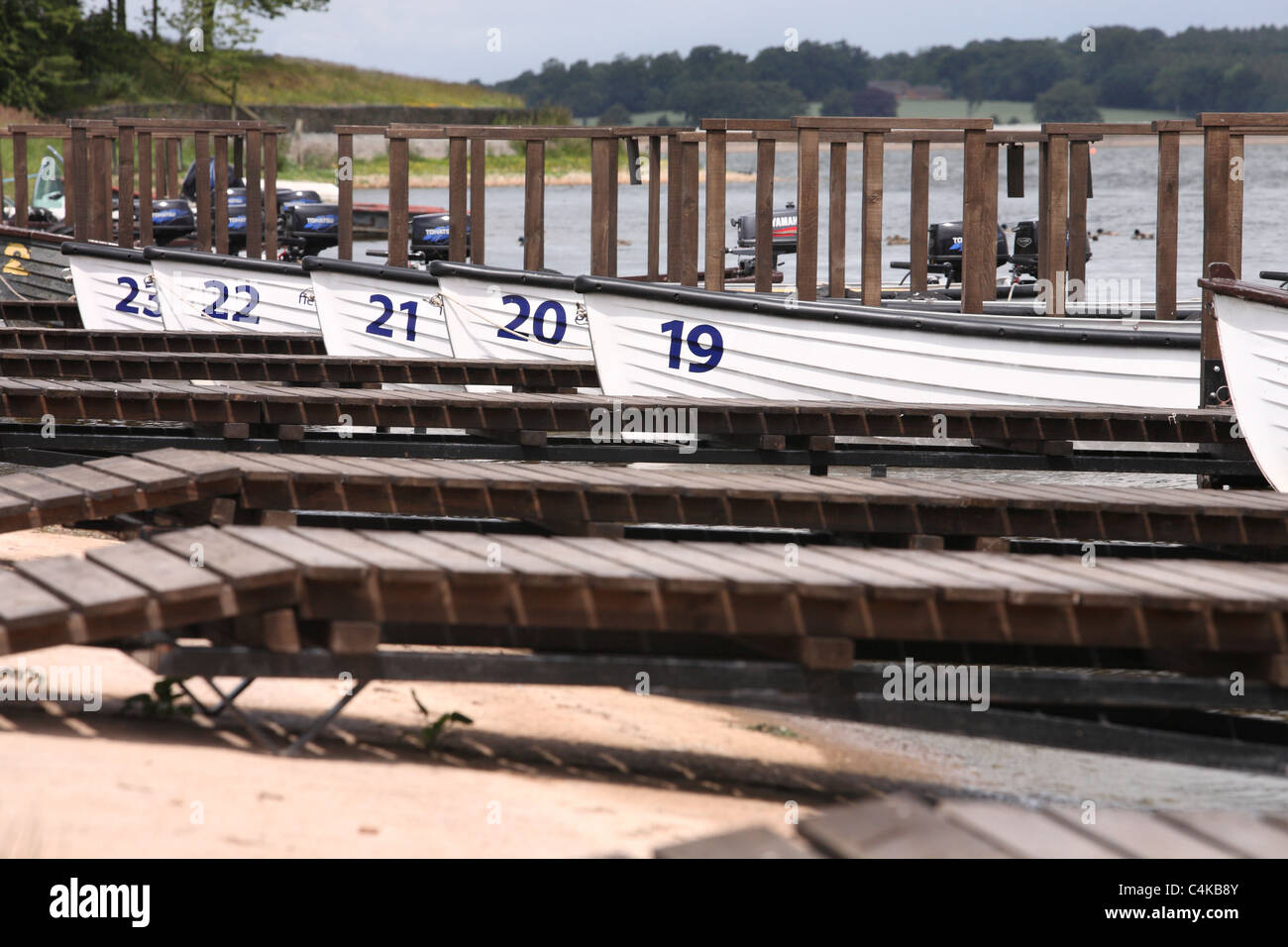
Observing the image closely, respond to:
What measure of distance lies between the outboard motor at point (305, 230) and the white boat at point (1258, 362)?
14.4 meters

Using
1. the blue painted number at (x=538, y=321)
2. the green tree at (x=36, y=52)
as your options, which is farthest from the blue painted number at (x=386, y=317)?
the green tree at (x=36, y=52)

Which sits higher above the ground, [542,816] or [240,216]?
[240,216]

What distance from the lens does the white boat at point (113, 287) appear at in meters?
15.6

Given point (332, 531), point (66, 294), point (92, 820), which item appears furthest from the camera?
point (66, 294)

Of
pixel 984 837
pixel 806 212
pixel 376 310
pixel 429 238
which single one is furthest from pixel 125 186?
pixel 984 837

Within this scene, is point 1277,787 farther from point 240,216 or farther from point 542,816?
point 240,216

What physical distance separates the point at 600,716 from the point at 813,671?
1.25m

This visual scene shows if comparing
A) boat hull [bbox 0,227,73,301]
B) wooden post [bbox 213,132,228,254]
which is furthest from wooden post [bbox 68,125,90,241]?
wooden post [bbox 213,132,228,254]

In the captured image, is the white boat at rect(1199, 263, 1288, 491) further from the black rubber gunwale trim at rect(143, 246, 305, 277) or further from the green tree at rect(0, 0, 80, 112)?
the green tree at rect(0, 0, 80, 112)

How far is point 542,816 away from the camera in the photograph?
13.9ft

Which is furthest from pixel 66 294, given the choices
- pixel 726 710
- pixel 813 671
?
pixel 813 671

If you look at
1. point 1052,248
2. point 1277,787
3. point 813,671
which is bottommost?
point 1277,787

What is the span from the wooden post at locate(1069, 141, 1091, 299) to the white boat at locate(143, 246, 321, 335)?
7.08 meters

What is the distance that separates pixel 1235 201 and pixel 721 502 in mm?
5279
